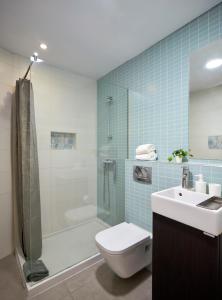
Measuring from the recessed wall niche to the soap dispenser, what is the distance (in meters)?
1.63

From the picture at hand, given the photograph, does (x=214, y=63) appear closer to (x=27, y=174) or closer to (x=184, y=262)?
(x=184, y=262)

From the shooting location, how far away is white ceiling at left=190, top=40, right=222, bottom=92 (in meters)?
1.44

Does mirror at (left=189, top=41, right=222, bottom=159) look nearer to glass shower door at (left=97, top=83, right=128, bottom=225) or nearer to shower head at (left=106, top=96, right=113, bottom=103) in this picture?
glass shower door at (left=97, top=83, right=128, bottom=225)

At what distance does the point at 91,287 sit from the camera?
5.04 ft

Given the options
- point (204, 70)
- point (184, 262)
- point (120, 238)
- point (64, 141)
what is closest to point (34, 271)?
point (120, 238)

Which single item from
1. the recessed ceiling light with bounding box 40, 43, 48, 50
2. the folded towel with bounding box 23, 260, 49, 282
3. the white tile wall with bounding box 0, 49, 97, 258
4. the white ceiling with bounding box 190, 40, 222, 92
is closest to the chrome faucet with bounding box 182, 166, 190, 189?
the white ceiling with bounding box 190, 40, 222, 92

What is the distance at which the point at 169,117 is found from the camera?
179 centimetres

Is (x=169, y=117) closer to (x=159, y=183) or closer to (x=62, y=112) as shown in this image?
(x=159, y=183)

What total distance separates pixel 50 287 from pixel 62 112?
198 cm

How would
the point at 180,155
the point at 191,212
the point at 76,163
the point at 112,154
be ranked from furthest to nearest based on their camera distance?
the point at 112,154 < the point at 76,163 < the point at 180,155 < the point at 191,212

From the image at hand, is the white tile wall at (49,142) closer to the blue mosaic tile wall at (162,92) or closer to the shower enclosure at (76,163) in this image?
the shower enclosure at (76,163)

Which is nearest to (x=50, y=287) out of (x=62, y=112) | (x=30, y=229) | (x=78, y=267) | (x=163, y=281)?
(x=78, y=267)

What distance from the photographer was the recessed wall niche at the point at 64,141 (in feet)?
7.40

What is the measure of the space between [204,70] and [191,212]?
1.32m
